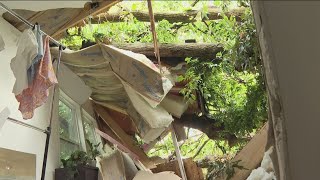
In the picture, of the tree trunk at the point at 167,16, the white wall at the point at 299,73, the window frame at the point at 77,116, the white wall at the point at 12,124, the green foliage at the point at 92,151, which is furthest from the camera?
the tree trunk at the point at 167,16

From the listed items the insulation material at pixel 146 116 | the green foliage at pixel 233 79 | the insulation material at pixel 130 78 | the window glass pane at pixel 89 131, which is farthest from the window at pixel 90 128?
the green foliage at pixel 233 79

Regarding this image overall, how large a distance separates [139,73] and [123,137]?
4.82 ft

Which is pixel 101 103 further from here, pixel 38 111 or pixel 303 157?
pixel 303 157

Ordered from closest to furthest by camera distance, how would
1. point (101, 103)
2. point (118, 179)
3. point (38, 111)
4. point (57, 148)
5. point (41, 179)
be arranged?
point (41, 179) < point (38, 111) < point (57, 148) < point (118, 179) < point (101, 103)

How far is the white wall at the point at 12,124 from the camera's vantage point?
100 inches

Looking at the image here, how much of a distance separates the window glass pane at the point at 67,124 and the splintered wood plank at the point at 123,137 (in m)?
0.54

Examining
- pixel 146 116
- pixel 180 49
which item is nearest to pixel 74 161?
pixel 146 116

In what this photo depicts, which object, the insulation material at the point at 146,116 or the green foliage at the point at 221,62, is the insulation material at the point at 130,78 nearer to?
the insulation material at the point at 146,116

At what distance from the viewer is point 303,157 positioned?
106 centimetres

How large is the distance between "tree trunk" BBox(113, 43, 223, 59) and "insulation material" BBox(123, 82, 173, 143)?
1.65ft

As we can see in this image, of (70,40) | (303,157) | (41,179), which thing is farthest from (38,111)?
(303,157)

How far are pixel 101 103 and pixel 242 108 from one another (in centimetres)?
185

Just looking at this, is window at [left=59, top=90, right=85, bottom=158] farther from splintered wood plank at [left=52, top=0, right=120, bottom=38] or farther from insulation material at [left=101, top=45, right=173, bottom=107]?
splintered wood plank at [left=52, top=0, right=120, bottom=38]

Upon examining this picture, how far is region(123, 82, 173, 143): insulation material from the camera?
139 inches
